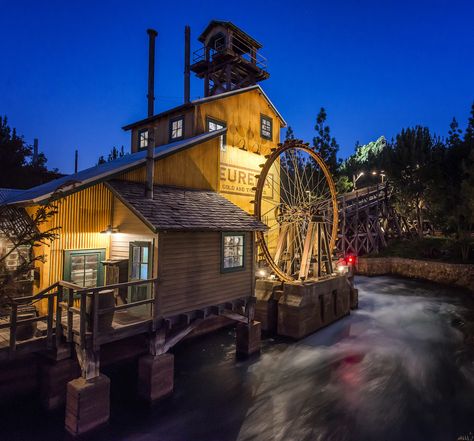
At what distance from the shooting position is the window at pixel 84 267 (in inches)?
351

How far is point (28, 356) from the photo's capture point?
8.37 metres

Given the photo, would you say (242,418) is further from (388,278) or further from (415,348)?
(388,278)

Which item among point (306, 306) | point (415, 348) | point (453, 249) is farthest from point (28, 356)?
point (453, 249)

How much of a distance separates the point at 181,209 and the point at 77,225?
2896 millimetres

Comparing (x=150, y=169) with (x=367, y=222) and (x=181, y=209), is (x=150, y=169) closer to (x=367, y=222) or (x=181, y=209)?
(x=181, y=209)

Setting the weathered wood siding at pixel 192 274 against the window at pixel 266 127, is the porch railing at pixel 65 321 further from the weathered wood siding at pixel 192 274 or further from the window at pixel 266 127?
the window at pixel 266 127

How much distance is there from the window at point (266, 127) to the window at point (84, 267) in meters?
10.3

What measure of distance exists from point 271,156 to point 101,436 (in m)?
11.4

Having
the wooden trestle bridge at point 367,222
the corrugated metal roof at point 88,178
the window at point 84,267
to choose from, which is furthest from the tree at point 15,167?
the wooden trestle bridge at point 367,222

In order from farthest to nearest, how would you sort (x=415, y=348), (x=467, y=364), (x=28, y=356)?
(x=415, y=348), (x=467, y=364), (x=28, y=356)

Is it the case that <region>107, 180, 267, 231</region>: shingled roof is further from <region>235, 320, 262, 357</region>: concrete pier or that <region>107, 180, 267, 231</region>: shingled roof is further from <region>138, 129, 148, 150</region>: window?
<region>138, 129, 148, 150</region>: window

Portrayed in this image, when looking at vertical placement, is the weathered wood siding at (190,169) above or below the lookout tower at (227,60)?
below

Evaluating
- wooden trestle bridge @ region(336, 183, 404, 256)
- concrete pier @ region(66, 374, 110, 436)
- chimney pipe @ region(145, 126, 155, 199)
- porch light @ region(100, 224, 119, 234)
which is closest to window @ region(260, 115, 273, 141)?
chimney pipe @ region(145, 126, 155, 199)

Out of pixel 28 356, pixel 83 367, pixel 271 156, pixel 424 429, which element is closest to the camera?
pixel 83 367
